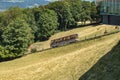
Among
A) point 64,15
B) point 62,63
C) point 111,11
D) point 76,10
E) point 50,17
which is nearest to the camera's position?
point 111,11

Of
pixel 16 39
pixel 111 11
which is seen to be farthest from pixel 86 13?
pixel 111 11

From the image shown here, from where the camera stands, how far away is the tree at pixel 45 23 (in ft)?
429

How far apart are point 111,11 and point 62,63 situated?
46.9ft

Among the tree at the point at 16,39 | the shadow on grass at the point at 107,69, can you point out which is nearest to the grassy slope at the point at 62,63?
the shadow on grass at the point at 107,69

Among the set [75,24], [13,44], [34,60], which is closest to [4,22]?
[75,24]

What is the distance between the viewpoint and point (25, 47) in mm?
93875

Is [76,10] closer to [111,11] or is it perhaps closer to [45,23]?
[45,23]

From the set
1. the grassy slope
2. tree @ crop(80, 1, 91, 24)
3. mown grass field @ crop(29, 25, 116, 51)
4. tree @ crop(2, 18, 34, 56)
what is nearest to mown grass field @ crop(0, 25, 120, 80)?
the grassy slope

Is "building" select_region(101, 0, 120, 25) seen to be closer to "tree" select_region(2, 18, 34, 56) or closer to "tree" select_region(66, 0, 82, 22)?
"tree" select_region(2, 18, 34, 56)

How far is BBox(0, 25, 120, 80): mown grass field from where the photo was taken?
61406 mm

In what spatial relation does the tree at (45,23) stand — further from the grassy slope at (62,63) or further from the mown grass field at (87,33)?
the grassy slope at (62,63)

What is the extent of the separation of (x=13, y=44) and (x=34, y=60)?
18803 mm

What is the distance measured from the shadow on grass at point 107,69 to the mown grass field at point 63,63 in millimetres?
1424

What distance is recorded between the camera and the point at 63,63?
66.9 meters
